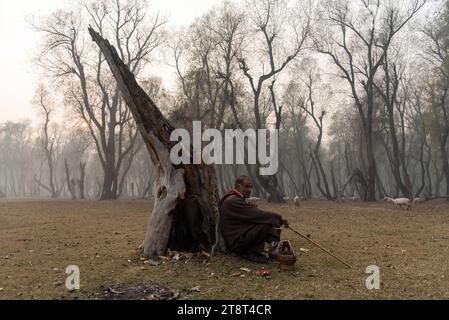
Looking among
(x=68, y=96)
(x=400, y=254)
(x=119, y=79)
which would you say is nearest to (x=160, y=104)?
(x=68, y=96)

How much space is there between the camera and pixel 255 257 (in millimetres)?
7773

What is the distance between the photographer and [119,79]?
29.1 feet

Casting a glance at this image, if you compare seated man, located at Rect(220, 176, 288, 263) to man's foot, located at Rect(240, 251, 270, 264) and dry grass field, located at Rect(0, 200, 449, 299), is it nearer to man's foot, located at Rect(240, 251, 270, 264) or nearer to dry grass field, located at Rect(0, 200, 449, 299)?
man's foot, located at Rect(240, 251, 270, 264)

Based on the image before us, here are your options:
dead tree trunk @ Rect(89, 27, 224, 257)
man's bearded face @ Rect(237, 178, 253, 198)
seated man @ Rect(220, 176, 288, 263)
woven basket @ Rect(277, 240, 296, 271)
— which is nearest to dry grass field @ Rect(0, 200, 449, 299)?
woven basket @ Rect(277, 240, 296, 271)

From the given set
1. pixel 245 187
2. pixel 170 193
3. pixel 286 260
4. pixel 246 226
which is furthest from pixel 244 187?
pixel 286 260

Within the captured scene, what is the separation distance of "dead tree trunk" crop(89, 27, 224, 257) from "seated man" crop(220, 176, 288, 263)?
378mm

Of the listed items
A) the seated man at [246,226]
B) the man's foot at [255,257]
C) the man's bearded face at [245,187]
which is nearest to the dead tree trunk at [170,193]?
the seated man at [246,226]

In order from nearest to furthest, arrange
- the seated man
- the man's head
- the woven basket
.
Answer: the woven basket
the seated man
the man's head

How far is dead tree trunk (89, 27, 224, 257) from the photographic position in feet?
27.1

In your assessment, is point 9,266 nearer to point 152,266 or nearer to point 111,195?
point 152,266

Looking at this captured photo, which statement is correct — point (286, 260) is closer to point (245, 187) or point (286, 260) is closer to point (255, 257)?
point (255, 257)

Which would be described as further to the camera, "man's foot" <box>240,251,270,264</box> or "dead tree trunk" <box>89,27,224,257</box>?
"dead tree trunk" <box>89,27,224,257</box>

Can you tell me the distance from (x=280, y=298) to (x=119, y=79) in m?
5.91

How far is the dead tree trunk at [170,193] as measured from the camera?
8258 millimetres
